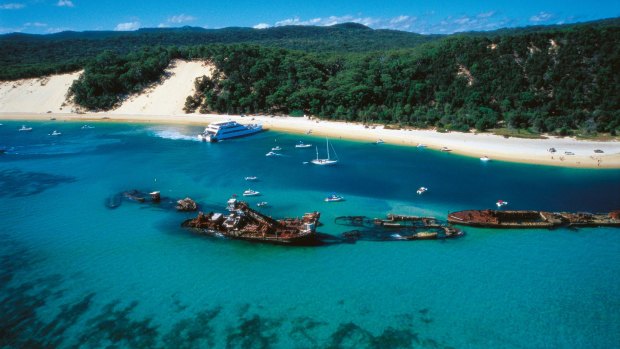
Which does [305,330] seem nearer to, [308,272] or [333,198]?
[308,272]

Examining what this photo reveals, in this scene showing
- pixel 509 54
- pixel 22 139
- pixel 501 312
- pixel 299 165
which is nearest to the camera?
pixel 501 312

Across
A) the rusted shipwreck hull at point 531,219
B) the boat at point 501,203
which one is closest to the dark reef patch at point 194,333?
the rusted shipwreck hull at point 531,219

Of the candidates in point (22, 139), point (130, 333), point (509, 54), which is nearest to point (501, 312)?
point (130, 333)

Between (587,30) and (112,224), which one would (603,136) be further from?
(112,224)

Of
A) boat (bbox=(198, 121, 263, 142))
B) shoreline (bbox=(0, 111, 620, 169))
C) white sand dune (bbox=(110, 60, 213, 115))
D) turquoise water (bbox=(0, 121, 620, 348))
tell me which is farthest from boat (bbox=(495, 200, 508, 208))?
white sand dune (bbox=(110, 60, 213, 115))

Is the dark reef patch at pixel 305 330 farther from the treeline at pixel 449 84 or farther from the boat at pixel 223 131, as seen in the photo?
the treeline at pixel 449 84

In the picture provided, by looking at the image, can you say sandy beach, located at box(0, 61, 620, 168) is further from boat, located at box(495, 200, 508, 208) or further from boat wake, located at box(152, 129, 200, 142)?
boat, located at box(495, 200, 508, 208)
